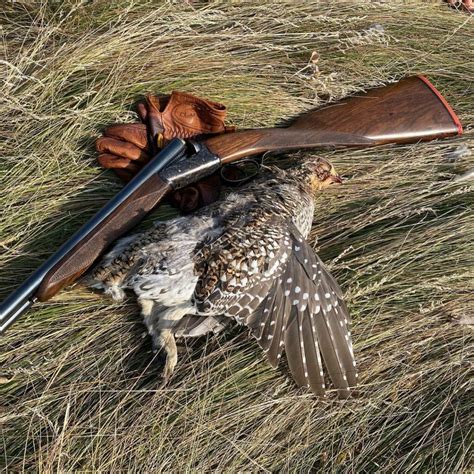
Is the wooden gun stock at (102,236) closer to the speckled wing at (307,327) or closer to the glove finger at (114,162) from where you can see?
the glove finger at (114,162)

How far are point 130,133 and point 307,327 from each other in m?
1.71

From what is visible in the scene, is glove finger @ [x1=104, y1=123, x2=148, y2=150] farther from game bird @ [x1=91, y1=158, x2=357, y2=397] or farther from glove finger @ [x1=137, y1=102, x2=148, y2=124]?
game bird @ [x1=91, y1=158, x2=357, y2=397]

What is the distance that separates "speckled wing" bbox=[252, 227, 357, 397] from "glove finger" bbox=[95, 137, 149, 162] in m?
1.25

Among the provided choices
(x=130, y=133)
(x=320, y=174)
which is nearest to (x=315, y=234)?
(x=320, y=174)

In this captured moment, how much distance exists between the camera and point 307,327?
352cm

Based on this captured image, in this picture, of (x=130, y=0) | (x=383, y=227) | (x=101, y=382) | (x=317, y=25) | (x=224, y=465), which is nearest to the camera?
(x=224, y=465)

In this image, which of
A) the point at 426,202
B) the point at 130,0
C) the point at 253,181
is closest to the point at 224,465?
the point at 253,181

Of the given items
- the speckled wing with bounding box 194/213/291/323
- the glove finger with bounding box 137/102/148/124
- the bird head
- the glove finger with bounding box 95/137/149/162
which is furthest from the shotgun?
the speckled wing with bounding box 194/213/291/323

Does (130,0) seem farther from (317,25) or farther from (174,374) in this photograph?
(174,374)

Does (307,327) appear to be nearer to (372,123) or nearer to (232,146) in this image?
(232,146)

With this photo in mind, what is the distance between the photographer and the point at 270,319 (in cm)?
348

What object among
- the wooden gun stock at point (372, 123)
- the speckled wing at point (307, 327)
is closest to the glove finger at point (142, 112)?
the wooden gun stock at point (372, 123)

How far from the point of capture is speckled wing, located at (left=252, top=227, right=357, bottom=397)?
346 cm

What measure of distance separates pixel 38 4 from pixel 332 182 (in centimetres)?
258
